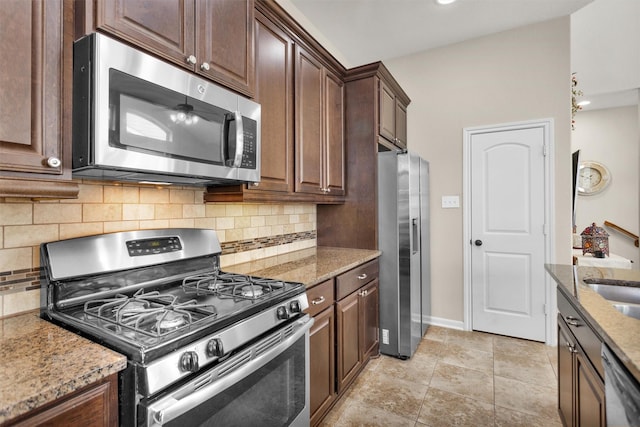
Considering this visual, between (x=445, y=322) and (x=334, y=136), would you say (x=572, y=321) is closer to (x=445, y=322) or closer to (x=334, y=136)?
(x=334, y=136)

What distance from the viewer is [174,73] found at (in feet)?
4.22

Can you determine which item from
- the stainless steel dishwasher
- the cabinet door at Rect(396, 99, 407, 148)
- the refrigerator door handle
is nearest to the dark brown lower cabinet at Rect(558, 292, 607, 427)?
the stainless steel dishwasher

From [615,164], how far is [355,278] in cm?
519

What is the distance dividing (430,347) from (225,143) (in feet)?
8.25

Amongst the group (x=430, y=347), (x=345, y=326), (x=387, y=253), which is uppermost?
(x=387, y=253)

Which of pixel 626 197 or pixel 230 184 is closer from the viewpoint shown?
pixel 230 184

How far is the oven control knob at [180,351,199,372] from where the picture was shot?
3.06 ft

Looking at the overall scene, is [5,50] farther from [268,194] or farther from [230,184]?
[268,194]

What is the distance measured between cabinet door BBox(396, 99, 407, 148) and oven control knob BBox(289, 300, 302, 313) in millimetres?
2244

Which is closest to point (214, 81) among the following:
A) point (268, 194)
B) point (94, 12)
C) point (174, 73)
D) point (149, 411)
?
point (174, 73)

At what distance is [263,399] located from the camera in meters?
1.28

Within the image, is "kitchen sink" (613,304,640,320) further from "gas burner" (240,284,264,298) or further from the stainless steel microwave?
the stainless steel microwave

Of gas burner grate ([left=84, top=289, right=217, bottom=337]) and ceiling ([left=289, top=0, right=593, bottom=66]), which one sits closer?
gas burner grate ([left=84, top=289, right=217, bottom=337])

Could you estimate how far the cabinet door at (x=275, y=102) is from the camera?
1.87 m
